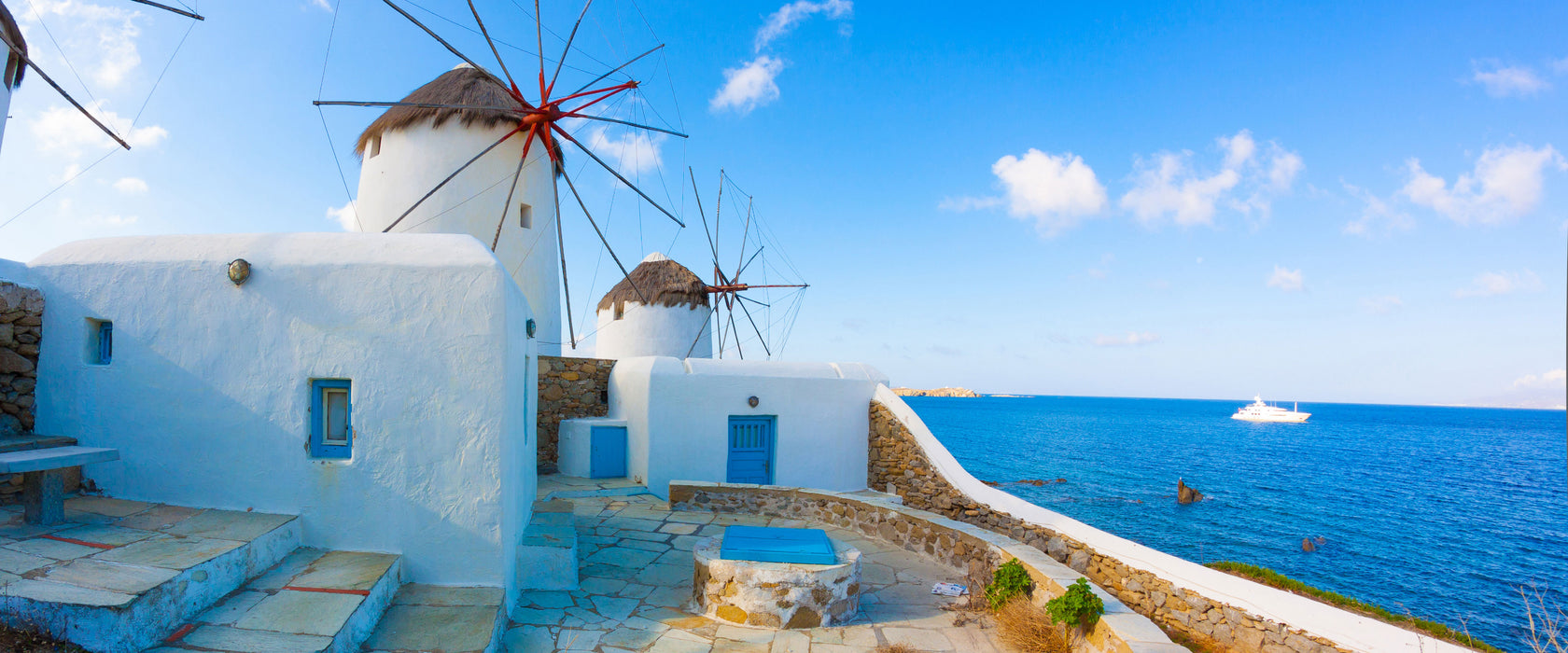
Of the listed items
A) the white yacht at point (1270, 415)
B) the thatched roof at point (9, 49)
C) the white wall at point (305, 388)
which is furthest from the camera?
the white yacht at point (1270, 415)

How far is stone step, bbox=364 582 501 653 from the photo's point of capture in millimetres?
4012

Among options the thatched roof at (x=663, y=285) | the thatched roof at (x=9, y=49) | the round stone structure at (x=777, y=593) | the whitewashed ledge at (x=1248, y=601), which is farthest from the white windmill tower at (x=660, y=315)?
the round stone structure at (x=777, y=593)

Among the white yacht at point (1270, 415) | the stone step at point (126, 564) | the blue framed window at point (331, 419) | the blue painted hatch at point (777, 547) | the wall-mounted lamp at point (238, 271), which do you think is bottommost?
the white yacht at point (1270, 415)

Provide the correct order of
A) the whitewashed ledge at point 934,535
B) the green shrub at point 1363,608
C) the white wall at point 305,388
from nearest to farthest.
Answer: the whitewashed ledge at point 934,535, the white wall at point 305,388, the green shrub at point 1363,608

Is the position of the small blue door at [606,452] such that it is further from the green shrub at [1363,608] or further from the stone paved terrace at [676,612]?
the green shrub at [1363,608]

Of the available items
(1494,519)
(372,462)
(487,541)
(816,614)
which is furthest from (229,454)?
(1494,519)

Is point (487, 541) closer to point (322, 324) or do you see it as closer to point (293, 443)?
point (293, 443)

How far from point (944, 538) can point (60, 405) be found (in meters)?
7.10

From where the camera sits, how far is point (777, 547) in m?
5.75

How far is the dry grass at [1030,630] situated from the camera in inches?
198

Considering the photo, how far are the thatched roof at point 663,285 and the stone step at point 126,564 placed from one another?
540 inches

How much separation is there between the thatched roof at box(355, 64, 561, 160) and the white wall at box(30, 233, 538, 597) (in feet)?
20.5

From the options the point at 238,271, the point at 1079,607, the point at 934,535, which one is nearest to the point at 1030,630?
the point at 1079,607

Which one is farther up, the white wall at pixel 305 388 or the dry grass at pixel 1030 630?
the white wall at pixel 305 388
